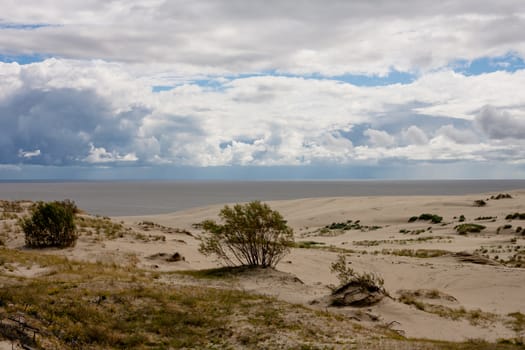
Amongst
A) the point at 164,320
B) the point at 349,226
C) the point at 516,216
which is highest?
the point at 164,320

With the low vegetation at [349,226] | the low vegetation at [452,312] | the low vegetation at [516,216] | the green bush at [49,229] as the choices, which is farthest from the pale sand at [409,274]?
the low vegetation at [349,226]

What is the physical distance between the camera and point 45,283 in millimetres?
12977

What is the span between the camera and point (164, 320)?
1070 cm

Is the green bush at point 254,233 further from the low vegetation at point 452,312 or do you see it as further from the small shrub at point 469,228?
the small shrub at point 469,228

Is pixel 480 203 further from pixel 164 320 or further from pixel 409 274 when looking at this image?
pixel 164 320

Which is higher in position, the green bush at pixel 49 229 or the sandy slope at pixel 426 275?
the green bush at pixel 49 229

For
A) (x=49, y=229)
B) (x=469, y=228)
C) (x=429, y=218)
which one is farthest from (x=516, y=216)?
(x=49, y=229)

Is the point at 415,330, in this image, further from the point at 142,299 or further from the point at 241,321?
the point at 142,299

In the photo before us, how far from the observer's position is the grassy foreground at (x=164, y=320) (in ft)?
30.7

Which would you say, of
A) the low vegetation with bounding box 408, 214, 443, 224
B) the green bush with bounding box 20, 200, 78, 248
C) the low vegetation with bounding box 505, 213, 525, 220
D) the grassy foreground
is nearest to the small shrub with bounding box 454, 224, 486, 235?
the low vegetation with bounding box 505, 213, 525, 220

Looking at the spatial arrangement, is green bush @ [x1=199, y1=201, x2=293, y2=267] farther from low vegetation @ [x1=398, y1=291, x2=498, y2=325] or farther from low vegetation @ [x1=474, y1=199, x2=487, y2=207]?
low vegetation @ [x1=474, y1=199, x2=487, y2=207]

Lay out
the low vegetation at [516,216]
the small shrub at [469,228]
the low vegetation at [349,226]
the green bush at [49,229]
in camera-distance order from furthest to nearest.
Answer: the low vegetation at [349,226] < the low vegetation at [516,216] < the small shrub at [469,228] < the green bush at [49,229]

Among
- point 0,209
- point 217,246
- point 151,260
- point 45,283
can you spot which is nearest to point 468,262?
point 217,246

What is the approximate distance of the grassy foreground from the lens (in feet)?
30.7
